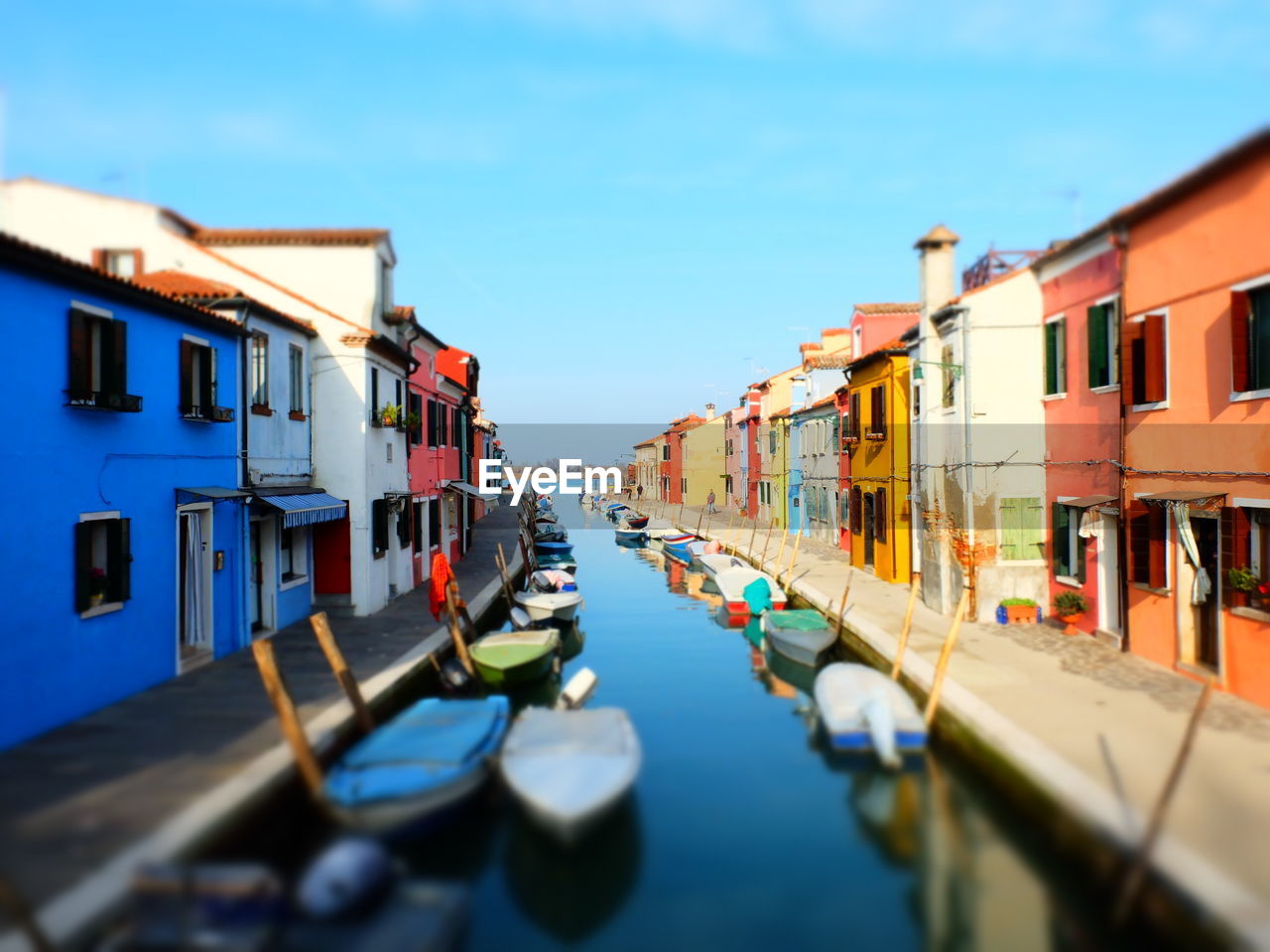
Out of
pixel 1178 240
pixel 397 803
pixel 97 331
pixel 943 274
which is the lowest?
pixel 397 803

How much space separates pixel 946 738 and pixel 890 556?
1316cm

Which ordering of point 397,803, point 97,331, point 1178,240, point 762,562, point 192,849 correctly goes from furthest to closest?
point 762,562, point 1178,240, point 97,331, point 397,803, point 192,849

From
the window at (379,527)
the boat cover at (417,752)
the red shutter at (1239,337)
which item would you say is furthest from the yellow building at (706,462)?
the boat cover at (417,752)

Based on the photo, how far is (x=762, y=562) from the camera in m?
30.8

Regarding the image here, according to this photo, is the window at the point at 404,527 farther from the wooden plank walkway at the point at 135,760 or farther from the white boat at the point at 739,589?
the white boat at the point at 739,589

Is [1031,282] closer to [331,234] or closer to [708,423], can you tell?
[331,234]

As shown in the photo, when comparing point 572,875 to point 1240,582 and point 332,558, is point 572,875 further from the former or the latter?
point 332,558

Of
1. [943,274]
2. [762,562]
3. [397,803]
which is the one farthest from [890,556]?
[397,803]

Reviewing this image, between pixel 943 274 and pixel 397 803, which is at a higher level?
pixel 943 274

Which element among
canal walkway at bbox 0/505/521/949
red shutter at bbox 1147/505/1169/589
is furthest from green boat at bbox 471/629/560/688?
red shutter at bbox 1147/505/1169/589

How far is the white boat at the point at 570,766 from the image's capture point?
9039 millimetres

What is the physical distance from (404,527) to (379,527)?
8.43 feet

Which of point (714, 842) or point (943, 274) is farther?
point (943, 274)

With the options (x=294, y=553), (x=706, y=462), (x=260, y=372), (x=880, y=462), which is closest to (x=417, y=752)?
(x=260, y=372)
